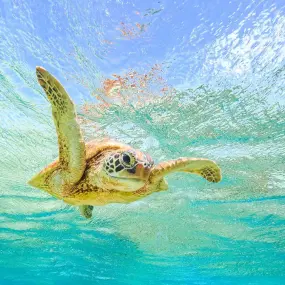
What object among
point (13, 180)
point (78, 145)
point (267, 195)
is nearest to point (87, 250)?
point (13, 180)

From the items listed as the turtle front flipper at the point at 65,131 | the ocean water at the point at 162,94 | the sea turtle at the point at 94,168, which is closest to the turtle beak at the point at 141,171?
the sea turtle at the point at 94,168

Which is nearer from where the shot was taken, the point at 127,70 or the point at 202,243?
the point at 127,70

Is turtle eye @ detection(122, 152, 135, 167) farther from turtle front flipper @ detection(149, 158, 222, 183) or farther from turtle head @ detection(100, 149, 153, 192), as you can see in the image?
turtle front flipper @ detection(149, 158, 222, 183)

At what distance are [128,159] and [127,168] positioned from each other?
0.11 meters

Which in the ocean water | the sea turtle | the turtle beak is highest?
the ocean water

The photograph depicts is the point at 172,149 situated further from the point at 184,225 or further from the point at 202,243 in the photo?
the point at 202,243

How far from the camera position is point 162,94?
6469mm

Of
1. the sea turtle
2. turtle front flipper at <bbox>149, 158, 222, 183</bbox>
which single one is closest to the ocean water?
the sea turtle

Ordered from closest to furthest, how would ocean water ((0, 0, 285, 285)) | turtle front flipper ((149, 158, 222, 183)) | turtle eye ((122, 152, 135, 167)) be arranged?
1. turtle eye ((122, 152, 135, 167))
2. turtle front flipper ((149, 158, 222, 183))
3. ocean water ((0, 0, 285, 285))

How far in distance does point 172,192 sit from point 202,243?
8.17m

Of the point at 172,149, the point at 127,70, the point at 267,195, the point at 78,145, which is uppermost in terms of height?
the point at 267,195

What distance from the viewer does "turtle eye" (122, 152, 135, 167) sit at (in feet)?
11.2

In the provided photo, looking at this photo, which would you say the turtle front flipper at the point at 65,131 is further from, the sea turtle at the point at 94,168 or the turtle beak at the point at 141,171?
the turtle beak at the point at 141,171

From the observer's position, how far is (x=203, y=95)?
21.6 ft
